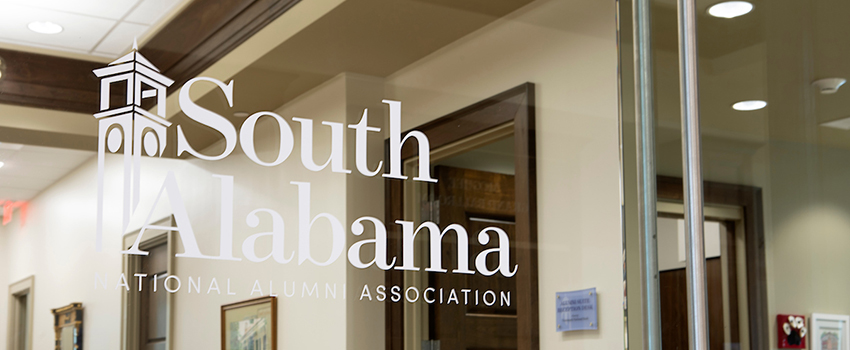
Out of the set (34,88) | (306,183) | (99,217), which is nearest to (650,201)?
(306,183)

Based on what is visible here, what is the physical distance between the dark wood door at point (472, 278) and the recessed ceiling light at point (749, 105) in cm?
46

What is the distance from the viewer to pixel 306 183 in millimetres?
1383

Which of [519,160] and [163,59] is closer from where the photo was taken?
[163,59]

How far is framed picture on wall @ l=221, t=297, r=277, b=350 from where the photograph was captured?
1.30m

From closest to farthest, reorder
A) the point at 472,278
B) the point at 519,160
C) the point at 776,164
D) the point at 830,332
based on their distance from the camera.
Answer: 1. the point at 830,332
2. the point at 776,164
3. the point at 472,278
4. the point at 519,160

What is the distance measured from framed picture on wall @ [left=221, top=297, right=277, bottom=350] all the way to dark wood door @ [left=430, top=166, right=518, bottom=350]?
301mm

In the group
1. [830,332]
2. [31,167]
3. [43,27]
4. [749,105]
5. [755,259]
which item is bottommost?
[830,332]

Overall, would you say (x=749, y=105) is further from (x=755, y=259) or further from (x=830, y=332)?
(x=830, y=332)

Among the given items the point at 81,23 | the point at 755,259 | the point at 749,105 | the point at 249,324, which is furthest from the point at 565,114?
the point at 81,23

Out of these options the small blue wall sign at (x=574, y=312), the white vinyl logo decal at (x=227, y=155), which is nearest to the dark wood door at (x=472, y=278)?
the white vinyl logo decal at (x=227, y=155)

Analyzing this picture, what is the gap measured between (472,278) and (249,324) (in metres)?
0.43

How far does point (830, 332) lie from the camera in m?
1.24

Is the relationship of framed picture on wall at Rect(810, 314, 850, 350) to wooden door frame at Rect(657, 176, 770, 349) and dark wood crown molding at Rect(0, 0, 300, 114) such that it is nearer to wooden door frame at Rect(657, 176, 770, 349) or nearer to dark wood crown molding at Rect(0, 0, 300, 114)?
wooden door frame at Rect(657, 176, 770, 349)

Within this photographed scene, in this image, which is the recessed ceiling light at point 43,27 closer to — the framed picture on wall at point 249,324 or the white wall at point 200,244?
the white wall at point 200,244
